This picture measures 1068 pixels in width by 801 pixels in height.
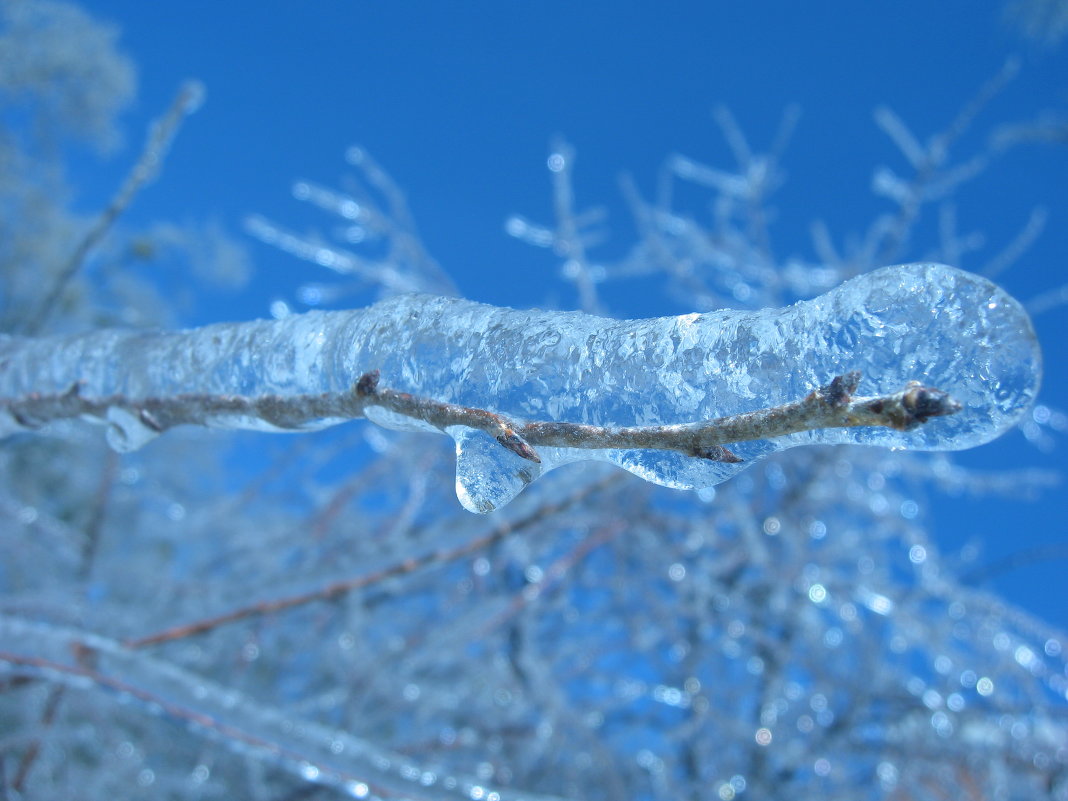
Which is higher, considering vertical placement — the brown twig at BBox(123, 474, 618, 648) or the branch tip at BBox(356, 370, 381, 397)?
the brown twig at BBox(123, 474, 618, 648)

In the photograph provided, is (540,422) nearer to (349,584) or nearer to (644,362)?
(644,362)

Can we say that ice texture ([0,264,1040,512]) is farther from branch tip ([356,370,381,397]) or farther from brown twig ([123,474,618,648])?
brown twig ([123,474,618,648])

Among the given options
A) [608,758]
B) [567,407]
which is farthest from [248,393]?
[608,758]

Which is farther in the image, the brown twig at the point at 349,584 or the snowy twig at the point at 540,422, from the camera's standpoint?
the brown twig at the point at 349,584

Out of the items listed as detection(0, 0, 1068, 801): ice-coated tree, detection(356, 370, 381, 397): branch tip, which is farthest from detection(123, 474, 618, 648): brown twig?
detection(356, 370, 381, 397): branch tip

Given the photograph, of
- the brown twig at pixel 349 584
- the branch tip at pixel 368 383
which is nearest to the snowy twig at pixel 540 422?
the branch tip at pixel 368 383

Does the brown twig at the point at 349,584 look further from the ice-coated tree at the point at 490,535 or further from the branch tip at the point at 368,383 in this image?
the branch tip at the point at 368,383

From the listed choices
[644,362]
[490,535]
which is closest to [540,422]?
[644,362]
